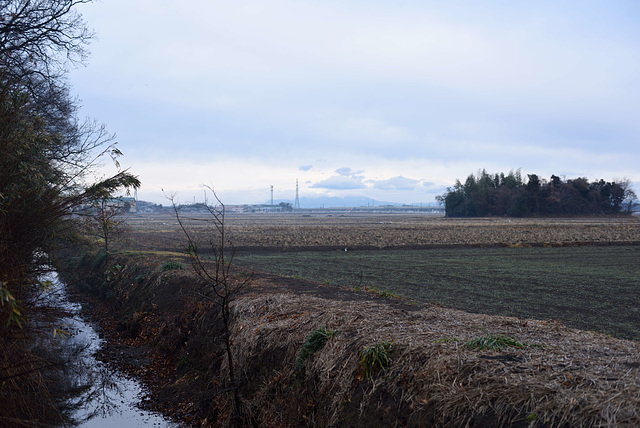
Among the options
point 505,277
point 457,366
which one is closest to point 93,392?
point 457,366

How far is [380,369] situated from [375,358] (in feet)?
0.46

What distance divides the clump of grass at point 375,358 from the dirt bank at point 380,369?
0.05m

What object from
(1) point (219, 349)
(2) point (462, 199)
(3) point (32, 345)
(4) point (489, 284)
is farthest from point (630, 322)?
(2) point (462, 199)

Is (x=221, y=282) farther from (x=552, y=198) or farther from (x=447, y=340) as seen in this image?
(x=552, y=198)

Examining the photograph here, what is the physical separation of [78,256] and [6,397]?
61.8 feet

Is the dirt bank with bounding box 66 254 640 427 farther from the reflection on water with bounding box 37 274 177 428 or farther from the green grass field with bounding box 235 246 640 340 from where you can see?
the green grass field with bounding box 235 246 640 340

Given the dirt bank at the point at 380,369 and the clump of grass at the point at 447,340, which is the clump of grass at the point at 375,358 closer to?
the dirt bank at the point at 380,369

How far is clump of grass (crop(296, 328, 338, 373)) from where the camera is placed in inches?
258

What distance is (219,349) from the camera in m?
8.79

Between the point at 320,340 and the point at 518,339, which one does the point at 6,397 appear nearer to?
the point at 320,340

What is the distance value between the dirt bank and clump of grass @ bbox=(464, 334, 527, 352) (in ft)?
0.13

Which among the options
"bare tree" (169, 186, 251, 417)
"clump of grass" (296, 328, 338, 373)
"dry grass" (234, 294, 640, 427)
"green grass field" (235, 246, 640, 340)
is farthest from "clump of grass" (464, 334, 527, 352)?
"green grass field" (235, 246, 640, 340)

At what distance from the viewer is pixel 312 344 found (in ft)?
21.7

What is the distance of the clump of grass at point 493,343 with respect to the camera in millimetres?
5562
